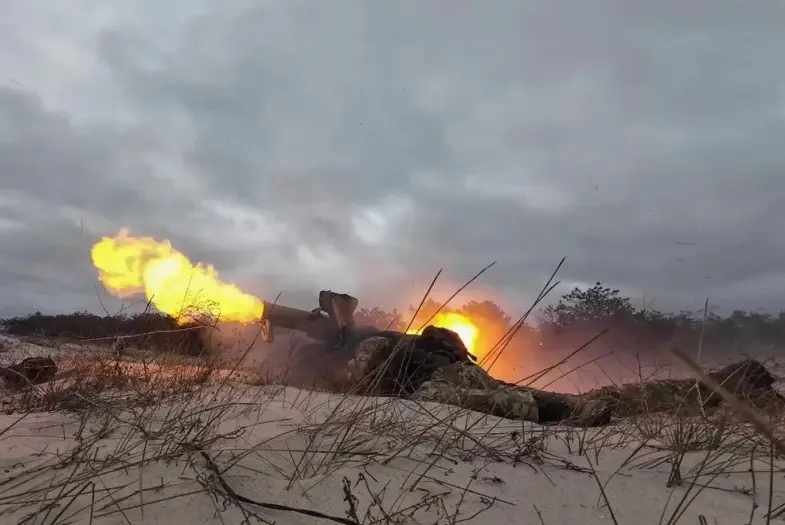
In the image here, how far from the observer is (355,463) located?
2.40 m

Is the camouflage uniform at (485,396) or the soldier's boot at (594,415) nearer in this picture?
the soldier's boot at (594,415)

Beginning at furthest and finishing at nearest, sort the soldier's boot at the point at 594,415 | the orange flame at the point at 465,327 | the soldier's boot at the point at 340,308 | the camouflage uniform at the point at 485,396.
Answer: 1. the orange flame at the point at 465,327
2. the soldier's boot at the point at 340,308
3. the camouflage uniform at the point at 485,396
4. the soldier's boot at the point at 594,415

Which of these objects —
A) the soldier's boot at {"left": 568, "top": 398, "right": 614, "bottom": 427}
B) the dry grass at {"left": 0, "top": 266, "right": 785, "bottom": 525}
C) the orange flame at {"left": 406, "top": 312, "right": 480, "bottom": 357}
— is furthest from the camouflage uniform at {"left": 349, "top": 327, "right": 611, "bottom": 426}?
the orange flame at {"left": 406, "top": 312, "right": 480, "bottom": 357}

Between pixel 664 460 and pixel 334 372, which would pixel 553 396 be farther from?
pixel 334 372

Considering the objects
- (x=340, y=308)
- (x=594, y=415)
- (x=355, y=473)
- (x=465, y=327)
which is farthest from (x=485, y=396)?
(x=465, y=327)

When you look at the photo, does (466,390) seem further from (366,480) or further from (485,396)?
(366,480)

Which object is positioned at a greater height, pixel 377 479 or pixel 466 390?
pixel 466 390

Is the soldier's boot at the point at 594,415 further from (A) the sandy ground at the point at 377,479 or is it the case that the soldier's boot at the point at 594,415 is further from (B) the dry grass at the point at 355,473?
(A) the sandy ground at the point at 377,479

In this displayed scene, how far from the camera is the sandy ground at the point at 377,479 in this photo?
1877 mm

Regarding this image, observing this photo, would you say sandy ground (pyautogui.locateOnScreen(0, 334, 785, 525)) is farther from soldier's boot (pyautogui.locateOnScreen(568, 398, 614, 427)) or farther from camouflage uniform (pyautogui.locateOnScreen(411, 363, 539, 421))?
camouflage uniform (pyautogui.locateOnScreen(411, 363, 539, 421))

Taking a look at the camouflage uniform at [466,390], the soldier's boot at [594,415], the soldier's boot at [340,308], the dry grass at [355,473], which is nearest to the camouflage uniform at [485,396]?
the camouflage uniform at [466,390]

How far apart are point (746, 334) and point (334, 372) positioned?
14.2 meters

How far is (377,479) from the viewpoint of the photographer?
2223mm

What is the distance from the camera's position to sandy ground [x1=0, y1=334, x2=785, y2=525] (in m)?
1.88
